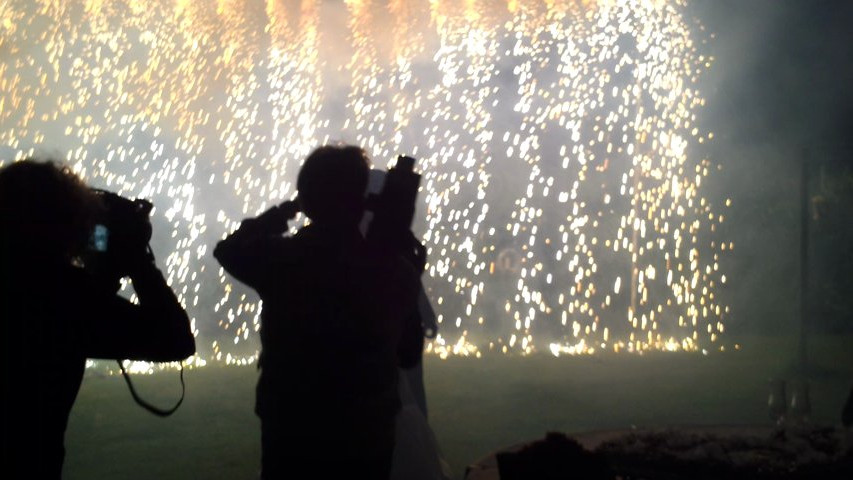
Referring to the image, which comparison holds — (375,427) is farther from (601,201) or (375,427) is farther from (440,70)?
(601,201)

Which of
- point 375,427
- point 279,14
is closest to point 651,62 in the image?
point 279,14

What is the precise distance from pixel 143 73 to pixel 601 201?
28.0 ft

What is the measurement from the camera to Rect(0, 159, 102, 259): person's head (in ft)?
6.16

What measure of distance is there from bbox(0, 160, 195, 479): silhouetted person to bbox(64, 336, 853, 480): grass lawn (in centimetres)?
505

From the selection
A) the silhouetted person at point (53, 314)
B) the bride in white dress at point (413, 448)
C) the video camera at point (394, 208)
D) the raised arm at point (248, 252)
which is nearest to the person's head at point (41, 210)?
the silhouetted person at point (53, 314)

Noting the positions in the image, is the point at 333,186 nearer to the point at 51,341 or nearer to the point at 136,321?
the point at 136,321

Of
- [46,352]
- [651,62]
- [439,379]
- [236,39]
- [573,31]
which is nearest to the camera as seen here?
[46,352]

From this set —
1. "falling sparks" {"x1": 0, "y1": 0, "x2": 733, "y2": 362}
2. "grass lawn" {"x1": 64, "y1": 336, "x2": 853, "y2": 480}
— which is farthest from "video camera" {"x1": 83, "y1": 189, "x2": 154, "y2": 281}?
"falling sparks" {"x1": 0, "y1": 0, "x2": 733, "y2": 362}

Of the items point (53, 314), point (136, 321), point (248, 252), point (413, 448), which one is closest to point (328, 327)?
point (248, 252)

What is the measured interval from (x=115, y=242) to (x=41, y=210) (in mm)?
177

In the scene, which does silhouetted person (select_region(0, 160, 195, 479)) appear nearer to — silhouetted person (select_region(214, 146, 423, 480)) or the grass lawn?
silhouetted person (select_region(214, 146, 423, 480))

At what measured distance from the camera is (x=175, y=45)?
13.5 m

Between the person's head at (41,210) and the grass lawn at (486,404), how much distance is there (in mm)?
5127

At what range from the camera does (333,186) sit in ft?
7.56
